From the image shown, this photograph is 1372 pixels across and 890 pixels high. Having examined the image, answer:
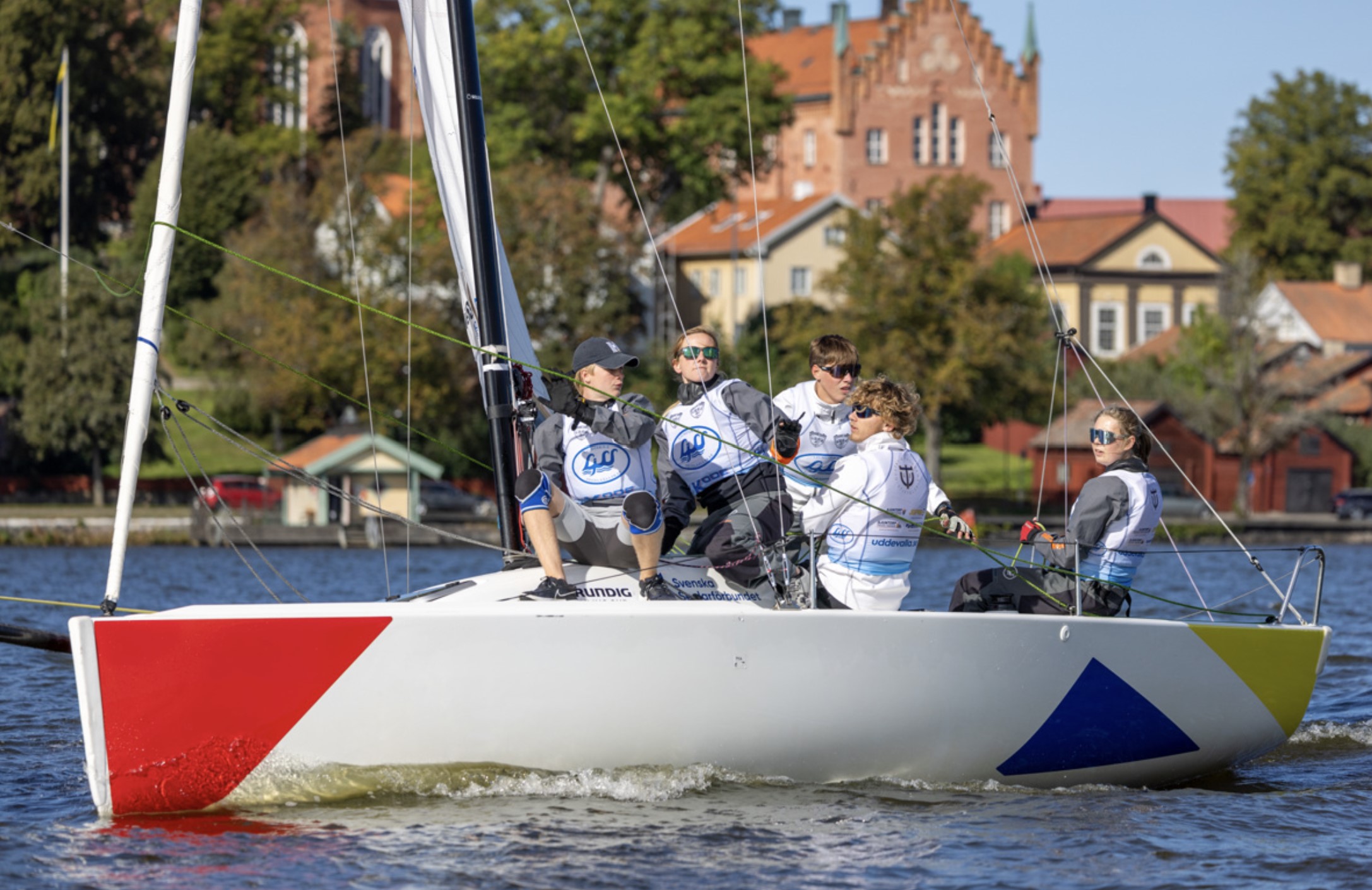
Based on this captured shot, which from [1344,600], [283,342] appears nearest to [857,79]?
[283,342]

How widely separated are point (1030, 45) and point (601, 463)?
6767 centimetres

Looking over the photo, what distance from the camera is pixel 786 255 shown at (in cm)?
5647

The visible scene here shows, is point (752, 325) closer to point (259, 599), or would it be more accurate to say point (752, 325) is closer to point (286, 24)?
point (286, 24)

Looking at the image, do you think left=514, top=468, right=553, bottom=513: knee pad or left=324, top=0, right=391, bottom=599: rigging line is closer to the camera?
left=514, top=468, right=553, bottom=513: knee pad

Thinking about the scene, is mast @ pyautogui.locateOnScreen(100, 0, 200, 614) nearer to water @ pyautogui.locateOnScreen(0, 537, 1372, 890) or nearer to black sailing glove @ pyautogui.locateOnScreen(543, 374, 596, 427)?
water @ pyautogui.locateOnScreen(0, 537, 1372, 890)

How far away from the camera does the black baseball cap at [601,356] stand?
742 centimetres

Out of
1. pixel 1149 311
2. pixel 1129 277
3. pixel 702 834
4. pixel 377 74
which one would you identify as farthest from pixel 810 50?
pixel 702 834

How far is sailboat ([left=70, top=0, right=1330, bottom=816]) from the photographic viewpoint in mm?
6898

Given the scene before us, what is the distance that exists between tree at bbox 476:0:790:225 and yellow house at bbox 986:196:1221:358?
55.3 ft

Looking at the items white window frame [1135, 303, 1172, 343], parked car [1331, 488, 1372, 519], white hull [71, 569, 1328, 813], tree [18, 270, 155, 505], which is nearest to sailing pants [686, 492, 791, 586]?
white hull [71, 569, 1328, 813]

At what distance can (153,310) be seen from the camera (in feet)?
22.7

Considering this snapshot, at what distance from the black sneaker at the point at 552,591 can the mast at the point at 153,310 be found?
160 centimetres

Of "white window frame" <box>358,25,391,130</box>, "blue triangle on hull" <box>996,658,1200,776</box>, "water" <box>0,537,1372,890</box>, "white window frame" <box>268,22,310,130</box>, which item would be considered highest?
"white window frame" <box>358,25,391,130</box>

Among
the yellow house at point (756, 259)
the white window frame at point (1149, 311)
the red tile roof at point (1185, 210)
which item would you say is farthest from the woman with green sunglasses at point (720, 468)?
the red tile roof at point (1185, 210)
